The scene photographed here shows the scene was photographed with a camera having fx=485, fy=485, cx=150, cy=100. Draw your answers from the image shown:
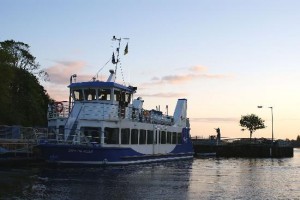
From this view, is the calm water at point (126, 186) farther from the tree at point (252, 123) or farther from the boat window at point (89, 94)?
the tree at point (252, 123)

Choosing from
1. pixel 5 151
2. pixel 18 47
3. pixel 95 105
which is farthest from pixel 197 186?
pixel 18 47

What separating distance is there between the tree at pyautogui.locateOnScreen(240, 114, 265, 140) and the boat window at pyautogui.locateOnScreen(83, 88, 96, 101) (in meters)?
86.2

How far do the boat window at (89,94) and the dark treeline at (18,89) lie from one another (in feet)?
90.5

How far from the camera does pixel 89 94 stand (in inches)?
1553

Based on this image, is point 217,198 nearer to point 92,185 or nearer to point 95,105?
point 92,185

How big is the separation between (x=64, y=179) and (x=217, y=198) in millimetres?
10331

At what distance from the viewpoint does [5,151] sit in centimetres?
3550

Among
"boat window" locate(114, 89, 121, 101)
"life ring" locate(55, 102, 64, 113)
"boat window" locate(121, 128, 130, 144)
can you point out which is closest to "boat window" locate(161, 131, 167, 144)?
"boat window" locate(121, 128, 130, 144)

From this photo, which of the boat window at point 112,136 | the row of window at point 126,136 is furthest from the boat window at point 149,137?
the boat window at point 112,136

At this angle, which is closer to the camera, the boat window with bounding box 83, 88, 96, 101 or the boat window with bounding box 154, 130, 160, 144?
the boat window with bounding box 83, 88, 96, 101

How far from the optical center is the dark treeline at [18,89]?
64625 mm

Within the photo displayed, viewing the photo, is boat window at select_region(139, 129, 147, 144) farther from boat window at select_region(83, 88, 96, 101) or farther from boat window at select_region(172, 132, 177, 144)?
boat window at select_region(172, 132, 177, 144)

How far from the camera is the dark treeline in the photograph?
64625mm

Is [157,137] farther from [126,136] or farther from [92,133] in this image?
[92,133]
